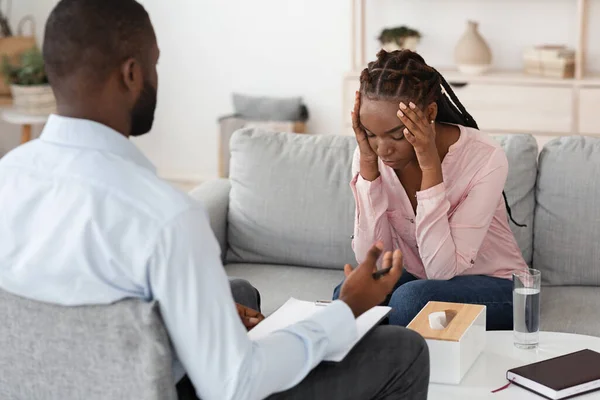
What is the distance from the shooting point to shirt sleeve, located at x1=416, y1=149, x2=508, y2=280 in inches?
90.0

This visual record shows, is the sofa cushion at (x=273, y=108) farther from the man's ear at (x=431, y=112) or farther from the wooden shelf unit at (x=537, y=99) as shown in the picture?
the man's ear at (x=431, y=112)

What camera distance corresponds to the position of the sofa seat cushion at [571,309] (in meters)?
2.43

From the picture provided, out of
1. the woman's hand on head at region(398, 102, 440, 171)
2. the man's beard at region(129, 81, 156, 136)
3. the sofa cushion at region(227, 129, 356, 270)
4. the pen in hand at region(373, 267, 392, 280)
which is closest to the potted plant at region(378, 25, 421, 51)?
the sofa cushion at region(227, 129, 356, 270)

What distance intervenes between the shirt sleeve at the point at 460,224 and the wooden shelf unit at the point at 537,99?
87.3 inches

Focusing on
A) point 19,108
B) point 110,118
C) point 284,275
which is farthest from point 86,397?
point 19,108

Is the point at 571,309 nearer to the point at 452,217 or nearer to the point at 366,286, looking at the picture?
the point at 452,217

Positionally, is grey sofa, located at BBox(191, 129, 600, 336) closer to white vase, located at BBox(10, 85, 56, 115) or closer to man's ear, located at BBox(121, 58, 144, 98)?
man's ear, located at BBox(121, 58, 144, 98)

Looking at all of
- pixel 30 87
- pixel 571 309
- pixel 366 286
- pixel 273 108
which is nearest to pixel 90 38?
pixel 366 286

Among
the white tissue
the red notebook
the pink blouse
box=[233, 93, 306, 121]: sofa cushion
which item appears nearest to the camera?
the red notebook

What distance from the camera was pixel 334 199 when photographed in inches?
111

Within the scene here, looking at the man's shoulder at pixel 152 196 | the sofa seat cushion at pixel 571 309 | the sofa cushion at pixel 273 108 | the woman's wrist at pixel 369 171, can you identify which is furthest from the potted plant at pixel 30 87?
the man's shoulder at pixel 152 196

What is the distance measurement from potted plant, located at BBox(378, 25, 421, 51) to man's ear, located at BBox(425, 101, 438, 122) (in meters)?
2.49

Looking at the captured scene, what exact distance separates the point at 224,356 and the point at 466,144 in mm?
1148

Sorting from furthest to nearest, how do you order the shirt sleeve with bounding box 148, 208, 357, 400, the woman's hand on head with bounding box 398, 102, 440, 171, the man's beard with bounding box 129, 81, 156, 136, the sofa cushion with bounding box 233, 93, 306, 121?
the sofa cushion with bounding box 233, 93, 306, 121 → the woman's hand on head with bounding box 398, 102, 440, 171 → the man's beard with bounding box 129, 81, 156, 136 → the shirt sleeve with bounding box 148, 208, 357, 400
